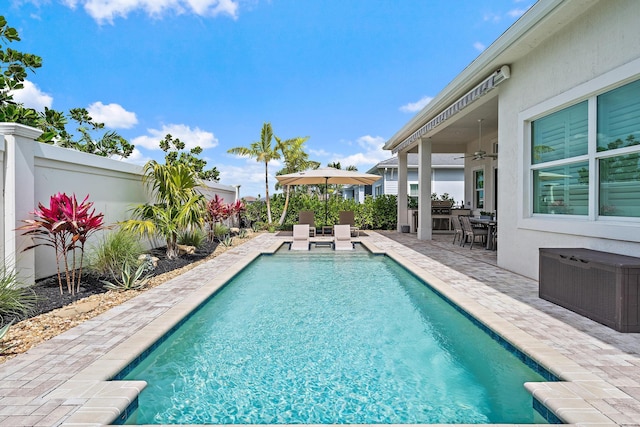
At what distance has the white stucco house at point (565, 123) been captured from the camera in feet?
15.6

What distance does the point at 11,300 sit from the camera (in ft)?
14.9

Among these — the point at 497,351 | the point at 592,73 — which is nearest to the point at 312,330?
the point at 497,351

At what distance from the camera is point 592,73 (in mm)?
5180

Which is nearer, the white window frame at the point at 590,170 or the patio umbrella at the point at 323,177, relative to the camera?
the white window frame at the point at 590,170

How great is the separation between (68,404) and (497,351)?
13.2 feet

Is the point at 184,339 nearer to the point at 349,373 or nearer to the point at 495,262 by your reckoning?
the point at 349,373

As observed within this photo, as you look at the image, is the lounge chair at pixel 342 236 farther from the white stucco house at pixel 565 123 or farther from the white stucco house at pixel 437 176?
the white stucco house at pixel 437 176

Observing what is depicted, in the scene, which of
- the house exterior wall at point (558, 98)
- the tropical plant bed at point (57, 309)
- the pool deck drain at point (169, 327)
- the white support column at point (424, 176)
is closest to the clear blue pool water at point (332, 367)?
the pool deck drain at point (169, 327)

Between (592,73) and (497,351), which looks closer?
(497,351)

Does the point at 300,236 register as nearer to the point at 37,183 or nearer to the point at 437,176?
the point at 37,183

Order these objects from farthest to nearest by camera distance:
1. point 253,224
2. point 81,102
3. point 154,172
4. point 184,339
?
point 81,102 < point 253,224 < point 154,172 < point 184,339

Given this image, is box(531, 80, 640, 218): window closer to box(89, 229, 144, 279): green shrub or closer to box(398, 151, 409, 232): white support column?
box(89, 229, 144, 279): green shrub

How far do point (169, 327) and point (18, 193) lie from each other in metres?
3.32

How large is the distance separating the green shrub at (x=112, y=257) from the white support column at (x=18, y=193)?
1.06 metres
